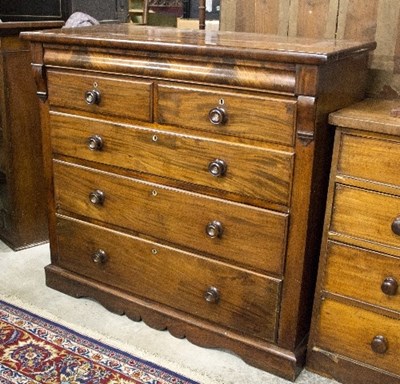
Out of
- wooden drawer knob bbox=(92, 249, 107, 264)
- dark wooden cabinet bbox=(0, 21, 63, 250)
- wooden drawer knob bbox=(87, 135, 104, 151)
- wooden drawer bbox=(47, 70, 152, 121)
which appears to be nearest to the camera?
wooden drawer bbox=(47, 70, 152, 121)

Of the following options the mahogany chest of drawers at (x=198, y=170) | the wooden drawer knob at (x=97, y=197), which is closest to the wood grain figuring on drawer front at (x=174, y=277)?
the mahogany chest of drawers at (x=198, y=170)

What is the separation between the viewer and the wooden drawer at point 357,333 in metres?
1.69

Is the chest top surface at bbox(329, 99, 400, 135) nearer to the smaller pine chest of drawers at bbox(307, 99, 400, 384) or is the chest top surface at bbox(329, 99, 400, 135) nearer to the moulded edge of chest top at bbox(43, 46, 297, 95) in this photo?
the smaller pine chest of drawers at bbox(307, 99, 400, 384)

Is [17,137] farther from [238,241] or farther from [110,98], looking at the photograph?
[238,241]

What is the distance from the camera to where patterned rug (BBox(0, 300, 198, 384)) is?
1.84 metres

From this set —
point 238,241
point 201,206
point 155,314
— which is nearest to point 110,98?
point 201,206

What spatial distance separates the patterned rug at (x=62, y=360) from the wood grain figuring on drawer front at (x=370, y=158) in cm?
86

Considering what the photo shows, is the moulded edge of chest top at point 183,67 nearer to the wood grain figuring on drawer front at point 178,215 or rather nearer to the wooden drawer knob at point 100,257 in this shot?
the wood grain figuring on drawer front at point 178,215

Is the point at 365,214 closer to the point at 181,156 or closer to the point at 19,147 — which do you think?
the point at 181,156

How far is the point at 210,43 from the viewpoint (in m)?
1.71

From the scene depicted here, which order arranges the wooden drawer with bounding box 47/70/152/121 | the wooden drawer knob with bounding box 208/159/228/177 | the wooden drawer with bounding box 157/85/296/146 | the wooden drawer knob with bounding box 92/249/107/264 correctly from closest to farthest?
the wooden drawer with bounding box 157/85/296/146 < the wooden drawer knob with bounding box 208/159/228/177 < the wooden drawer with bounding box 47/70/152/121 < the wooden drawer knob with bounding box 92/249/107/264

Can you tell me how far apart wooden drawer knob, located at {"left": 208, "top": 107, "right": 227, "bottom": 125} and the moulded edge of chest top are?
0.27 feet

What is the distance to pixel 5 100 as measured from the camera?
2.46 meters

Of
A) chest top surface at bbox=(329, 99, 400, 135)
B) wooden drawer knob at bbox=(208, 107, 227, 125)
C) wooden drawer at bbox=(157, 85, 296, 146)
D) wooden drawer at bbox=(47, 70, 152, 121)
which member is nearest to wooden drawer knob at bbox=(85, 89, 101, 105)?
wooden drawer at bbox=(47, 70, 152, 121)
